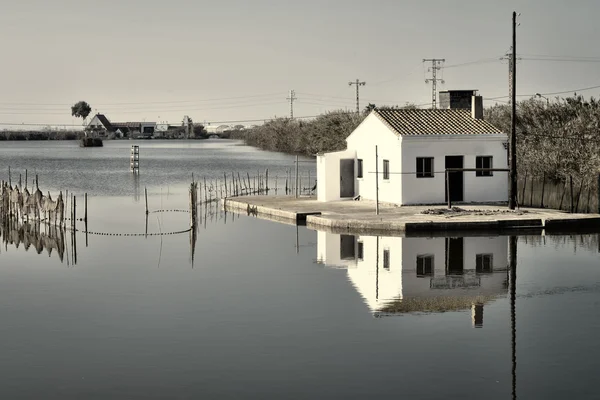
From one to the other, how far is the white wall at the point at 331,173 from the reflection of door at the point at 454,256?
12.0 metres

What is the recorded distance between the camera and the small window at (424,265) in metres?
27.6

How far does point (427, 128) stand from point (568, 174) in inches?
743

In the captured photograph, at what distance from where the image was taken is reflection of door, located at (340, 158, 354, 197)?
45.4 meters

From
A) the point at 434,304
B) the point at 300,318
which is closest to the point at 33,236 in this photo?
the point at 300,318

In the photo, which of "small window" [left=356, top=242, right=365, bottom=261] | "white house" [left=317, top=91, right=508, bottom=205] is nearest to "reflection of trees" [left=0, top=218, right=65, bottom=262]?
"small window" [left=356, top=242, right=365, bottom=261]

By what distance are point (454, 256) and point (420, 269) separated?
2607 millimetres

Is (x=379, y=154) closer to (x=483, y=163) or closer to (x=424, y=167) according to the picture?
(x=424, y=167)

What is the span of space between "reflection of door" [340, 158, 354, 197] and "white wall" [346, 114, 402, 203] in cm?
35

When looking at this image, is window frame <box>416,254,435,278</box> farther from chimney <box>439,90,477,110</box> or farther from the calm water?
chimney <box>439,90,477,110</box>

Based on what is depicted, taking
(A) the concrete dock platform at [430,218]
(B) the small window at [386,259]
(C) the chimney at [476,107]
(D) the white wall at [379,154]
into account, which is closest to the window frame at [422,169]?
(D) the white wall at [379,154]

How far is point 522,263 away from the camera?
29344mm

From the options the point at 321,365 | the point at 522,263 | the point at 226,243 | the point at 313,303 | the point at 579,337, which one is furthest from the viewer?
the point at 226,243

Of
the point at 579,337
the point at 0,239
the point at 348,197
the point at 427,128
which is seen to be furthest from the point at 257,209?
the point at 579,337

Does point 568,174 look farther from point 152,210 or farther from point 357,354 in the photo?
point 357,354
